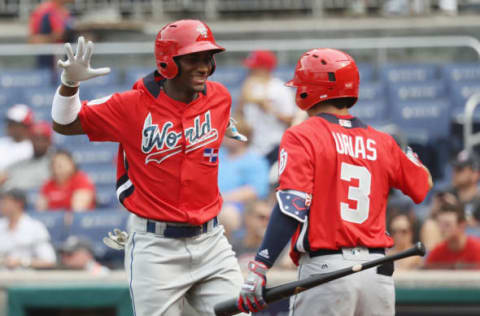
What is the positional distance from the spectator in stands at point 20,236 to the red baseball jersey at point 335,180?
3.43m

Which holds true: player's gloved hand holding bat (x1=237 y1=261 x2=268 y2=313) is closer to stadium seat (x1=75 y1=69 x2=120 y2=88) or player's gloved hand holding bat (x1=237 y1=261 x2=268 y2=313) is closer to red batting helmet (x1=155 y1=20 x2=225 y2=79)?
red batting helmet (x1=155 y1=20 x2=225 y2=79)

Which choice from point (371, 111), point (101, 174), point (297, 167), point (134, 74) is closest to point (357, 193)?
point (297, 167)

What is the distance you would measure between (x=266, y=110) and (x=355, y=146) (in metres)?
4.57

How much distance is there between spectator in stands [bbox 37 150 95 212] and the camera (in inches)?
310

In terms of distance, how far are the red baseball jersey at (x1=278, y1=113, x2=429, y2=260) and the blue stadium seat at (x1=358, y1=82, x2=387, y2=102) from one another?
5.23m

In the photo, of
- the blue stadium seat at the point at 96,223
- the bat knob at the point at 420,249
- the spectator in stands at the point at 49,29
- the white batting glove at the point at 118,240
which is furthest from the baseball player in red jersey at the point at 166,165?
the spectator in stands at the point at 49,29

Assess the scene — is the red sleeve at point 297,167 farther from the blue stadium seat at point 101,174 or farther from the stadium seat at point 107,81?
the stadium seat at point 107,81

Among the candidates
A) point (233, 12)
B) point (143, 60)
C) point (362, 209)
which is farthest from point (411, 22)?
point (362, 209)

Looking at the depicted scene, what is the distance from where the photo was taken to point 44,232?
7238mm

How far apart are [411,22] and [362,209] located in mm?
7715

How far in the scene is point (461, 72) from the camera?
956cm

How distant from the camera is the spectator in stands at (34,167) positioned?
845 centimetres

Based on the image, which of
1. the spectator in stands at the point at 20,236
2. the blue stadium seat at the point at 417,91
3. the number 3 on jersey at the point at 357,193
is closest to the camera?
the number 3 on jersey at the point at 357,193

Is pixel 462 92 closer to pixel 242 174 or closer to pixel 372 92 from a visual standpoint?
pixel 372 92
